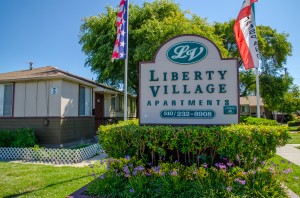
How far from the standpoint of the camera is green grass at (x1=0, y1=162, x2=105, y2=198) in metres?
5.29

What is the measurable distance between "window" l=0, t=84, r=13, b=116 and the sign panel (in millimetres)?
9739

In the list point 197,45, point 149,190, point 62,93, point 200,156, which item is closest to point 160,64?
point 197,45

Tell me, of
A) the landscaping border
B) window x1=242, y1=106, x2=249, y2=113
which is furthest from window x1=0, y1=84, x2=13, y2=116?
window x1=242, y1=106, x2=249, y2=113

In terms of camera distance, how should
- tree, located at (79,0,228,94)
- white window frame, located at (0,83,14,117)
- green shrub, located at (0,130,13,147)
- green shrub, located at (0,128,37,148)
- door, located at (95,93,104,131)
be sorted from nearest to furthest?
green shrub, located at (0,128,37,148) < green shrub, located at (0,130,13,147) < white window frame, located at (0,83,14,117) < tree, located at (79,0,228,94) < door, located at (95,93,104,131)

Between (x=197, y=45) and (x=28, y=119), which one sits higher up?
(x=197, y=45)

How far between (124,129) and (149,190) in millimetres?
1268

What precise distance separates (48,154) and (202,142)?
7.01 m

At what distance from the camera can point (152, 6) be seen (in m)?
17.0

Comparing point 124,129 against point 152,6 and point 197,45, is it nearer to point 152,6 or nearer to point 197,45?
point 197,45

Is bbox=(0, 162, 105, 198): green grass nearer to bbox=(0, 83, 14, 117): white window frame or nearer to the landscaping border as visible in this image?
the landscaping border

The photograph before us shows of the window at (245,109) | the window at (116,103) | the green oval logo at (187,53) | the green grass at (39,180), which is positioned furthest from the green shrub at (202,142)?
the window at (245,109)

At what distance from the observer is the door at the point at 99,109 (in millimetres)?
15195

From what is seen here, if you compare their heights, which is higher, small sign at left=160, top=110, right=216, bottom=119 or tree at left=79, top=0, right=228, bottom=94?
tree at left=79, top=0, right=228, bottom=94

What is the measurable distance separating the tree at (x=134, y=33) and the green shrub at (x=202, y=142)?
33.0 feet
